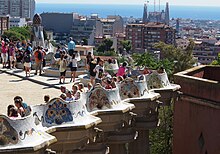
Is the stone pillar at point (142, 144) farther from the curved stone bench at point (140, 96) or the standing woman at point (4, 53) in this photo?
the standing woman at point (4, 53)

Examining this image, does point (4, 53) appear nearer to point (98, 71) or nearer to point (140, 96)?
point (98, 71)

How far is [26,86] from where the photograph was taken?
2175 cm

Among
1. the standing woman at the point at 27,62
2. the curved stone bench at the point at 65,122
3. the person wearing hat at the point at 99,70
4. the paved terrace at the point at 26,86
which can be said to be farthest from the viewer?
the standing woman at the point at 27,62

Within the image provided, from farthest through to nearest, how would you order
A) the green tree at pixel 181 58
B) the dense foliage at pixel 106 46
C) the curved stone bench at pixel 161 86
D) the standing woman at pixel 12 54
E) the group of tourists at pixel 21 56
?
the dense foliage at pixel 106 46 → the green tree at pixel 181 58 → the standing woman at pixel 12 54 → the group of tourists at pixel 21 56 → the curved stone bench at pixel 161 86

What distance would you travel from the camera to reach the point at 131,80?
1809cm

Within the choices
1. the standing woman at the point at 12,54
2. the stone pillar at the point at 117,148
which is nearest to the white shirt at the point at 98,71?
the stone pillar at the point at 117,148

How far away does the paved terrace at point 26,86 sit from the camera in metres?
18.6

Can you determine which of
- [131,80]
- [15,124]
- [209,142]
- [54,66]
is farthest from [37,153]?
[54,66]

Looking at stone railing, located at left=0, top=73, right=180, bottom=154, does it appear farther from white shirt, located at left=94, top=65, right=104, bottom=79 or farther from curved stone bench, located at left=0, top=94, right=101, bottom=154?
white shirt, located at left=94, top=65, right=104, bottom=79

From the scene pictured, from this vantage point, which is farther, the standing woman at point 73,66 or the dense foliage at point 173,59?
the dense foliage at point 173,59

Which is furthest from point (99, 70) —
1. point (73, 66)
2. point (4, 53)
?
point (4, 53)

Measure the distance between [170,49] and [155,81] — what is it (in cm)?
3783

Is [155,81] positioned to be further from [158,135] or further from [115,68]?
[158,135]

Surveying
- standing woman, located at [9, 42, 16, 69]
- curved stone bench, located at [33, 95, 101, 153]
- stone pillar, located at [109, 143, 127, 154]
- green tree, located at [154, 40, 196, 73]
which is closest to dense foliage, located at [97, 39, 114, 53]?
green tree, located at [154, 40, 196, 73]
